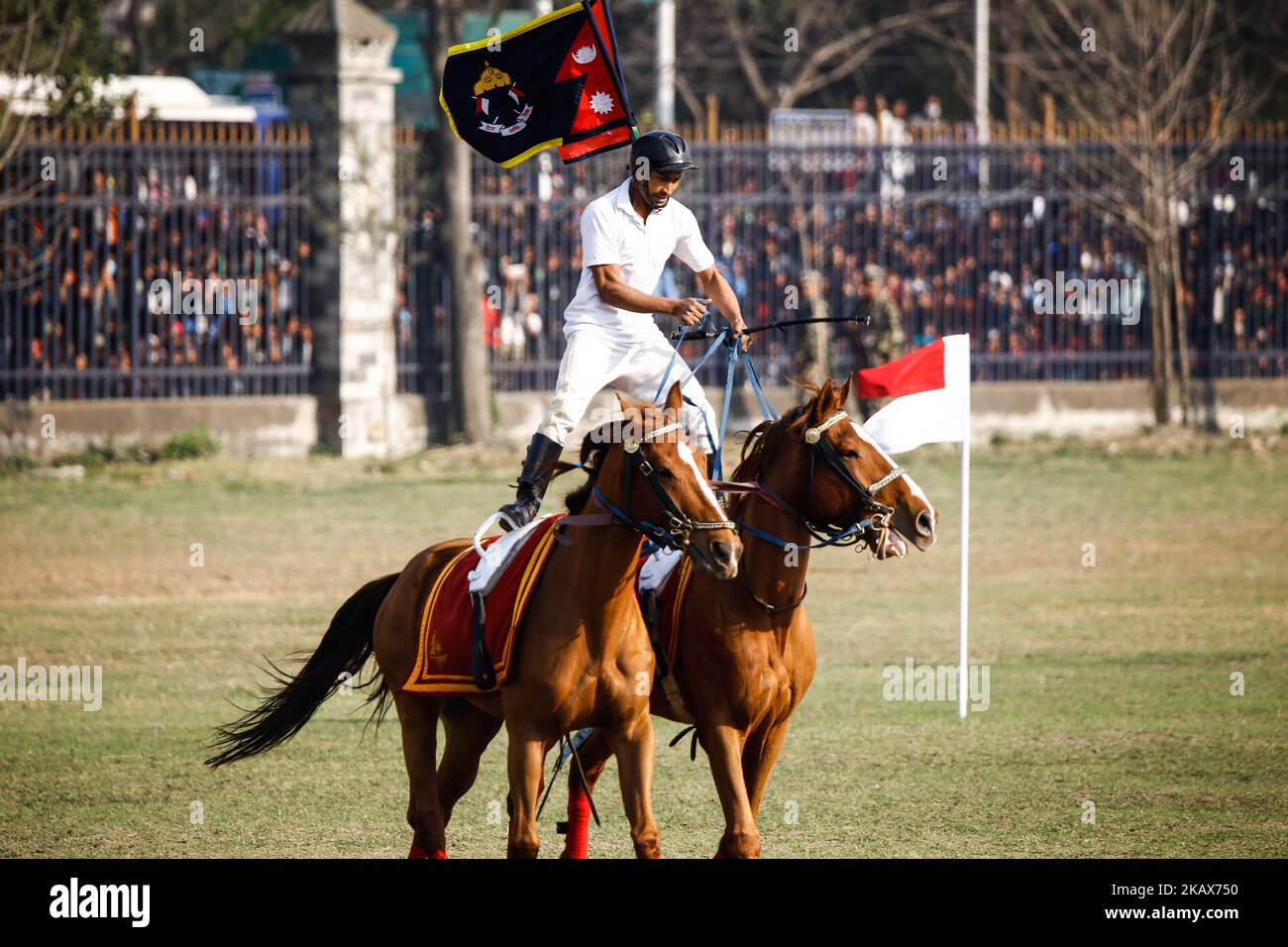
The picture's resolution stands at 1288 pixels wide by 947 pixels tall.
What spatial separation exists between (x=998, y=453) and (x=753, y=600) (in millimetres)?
15812

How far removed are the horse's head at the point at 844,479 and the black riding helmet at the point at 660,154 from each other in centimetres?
116

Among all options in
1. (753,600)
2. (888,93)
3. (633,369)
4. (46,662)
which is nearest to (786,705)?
(753,600)

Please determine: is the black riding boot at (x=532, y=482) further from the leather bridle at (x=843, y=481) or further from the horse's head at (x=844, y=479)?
the horse's head at (x=844, y=479)

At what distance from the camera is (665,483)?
686 centimetres

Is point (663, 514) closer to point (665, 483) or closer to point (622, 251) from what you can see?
point (665, 483)

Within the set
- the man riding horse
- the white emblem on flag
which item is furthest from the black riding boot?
the white emblem on flag

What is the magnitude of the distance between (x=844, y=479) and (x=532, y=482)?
4.29ft

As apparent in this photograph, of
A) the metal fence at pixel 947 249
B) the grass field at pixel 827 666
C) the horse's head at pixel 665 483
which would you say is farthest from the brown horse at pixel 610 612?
the metal fence at pixel 947 249

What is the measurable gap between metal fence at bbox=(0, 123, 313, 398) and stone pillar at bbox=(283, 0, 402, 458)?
0.29 m

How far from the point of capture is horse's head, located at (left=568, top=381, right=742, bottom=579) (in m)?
6.72

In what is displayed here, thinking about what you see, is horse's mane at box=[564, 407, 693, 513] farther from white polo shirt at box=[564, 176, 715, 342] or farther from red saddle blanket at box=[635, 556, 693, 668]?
white polo shirt at box=[564, 176, 715, 342]

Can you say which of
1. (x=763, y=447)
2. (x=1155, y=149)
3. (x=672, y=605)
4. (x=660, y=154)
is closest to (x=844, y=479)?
(x=763, y=447)

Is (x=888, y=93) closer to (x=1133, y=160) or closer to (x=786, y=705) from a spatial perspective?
(x=1133, y=160)

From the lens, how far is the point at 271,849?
839 cm
